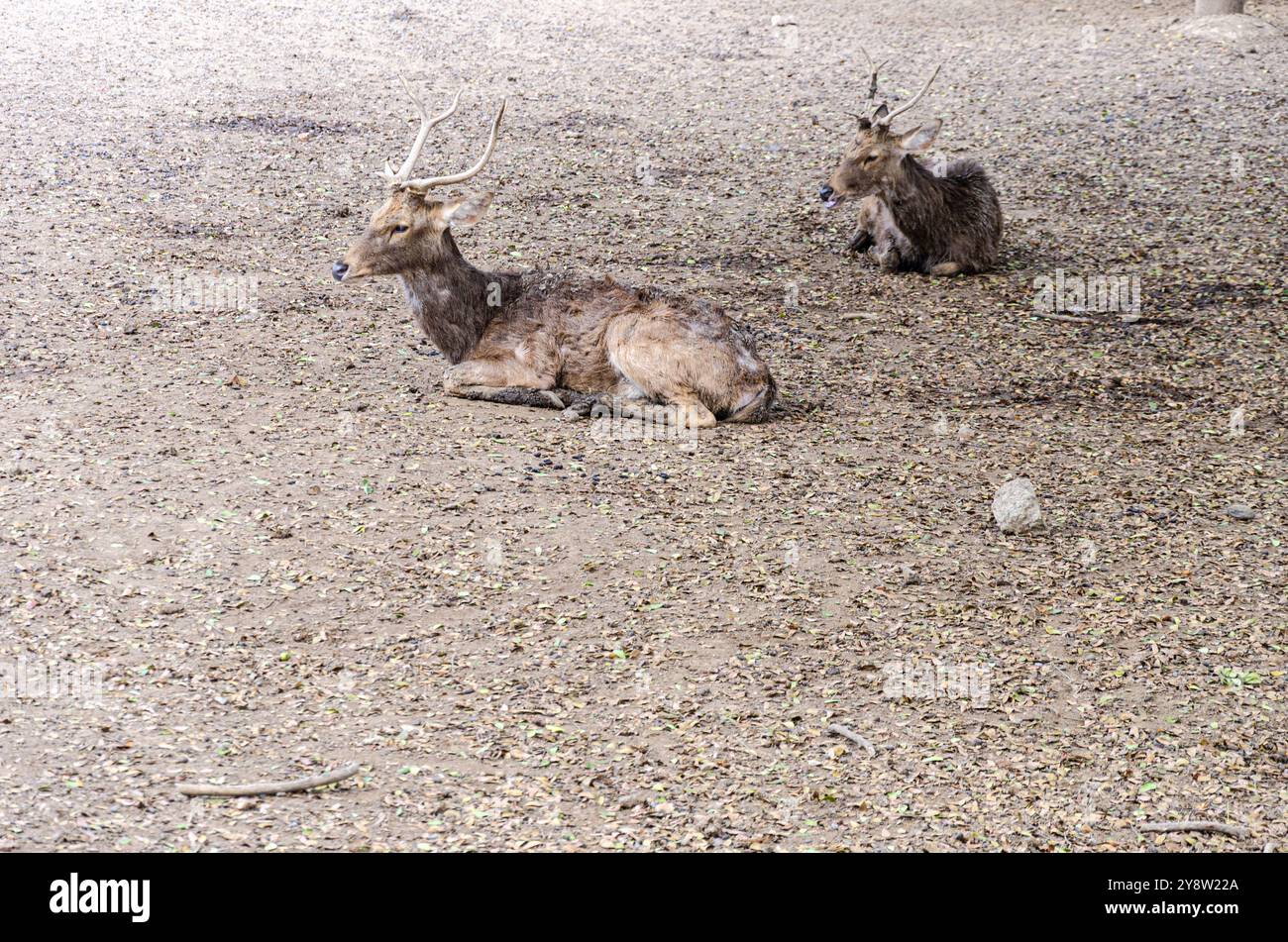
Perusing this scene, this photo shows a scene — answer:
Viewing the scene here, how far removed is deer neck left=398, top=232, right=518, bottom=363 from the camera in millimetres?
7168

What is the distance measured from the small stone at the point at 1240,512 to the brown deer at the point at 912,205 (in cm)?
369

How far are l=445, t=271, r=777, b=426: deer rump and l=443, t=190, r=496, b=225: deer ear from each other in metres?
0.51

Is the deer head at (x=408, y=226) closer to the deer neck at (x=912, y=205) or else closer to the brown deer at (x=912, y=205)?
the brown deer at (x=912, y=205)

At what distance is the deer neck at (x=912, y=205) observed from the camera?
30.3ft

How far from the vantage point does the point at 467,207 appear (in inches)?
281

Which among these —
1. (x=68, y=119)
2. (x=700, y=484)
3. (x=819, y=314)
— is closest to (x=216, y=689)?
(x=700, y=484)

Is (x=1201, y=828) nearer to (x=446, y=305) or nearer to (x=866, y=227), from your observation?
(x=446, y=305)

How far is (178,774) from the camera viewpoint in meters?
3.81

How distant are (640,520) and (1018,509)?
159 centimetres

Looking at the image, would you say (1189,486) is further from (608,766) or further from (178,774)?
(178,774)

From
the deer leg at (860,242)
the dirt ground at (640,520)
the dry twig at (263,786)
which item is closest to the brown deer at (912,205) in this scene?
the deer leg at (860,242)

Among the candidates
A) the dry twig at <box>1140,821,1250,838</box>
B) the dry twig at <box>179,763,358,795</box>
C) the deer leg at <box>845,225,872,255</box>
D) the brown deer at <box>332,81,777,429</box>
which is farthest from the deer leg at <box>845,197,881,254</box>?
the dry twig at <box>179,763,358,795</box>

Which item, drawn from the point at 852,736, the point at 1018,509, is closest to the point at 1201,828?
the point at 852,736

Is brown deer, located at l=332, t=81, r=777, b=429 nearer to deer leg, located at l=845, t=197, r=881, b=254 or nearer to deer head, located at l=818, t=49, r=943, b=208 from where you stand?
deer head, located at l=818, t=49, r=943, b=208
